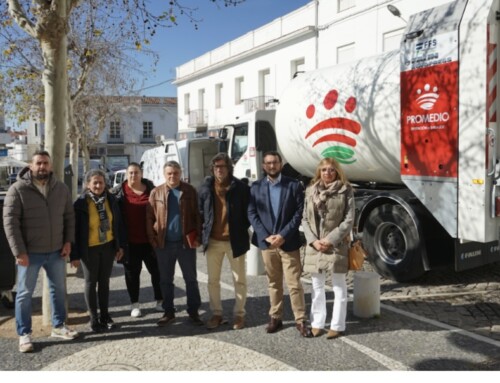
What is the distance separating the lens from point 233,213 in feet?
16.9

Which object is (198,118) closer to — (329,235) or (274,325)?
(274,325)

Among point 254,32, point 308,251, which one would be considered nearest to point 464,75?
point 308,251

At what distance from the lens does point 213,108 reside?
33.1m

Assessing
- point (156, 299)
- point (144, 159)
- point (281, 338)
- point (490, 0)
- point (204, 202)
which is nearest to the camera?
point (281, 338)

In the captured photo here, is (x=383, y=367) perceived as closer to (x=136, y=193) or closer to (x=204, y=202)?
(x=204, y=202)

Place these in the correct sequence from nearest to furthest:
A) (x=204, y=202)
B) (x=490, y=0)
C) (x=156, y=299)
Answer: (x=204, y=202) → (x=490, y=0) → (x=156, y=299)

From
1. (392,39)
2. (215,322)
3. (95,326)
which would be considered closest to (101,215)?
(95,326)

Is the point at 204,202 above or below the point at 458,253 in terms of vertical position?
above

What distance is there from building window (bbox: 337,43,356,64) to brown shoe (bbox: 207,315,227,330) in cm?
1825

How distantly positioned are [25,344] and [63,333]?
0.38 metres

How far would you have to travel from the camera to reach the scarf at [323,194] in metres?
4.86

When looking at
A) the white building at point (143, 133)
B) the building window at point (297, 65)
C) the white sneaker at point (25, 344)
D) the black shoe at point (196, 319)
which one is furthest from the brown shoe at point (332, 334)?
the white building at point (143, 133)

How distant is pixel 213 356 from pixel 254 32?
26315 millimetres

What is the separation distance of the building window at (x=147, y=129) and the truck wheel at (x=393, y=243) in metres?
51.7
